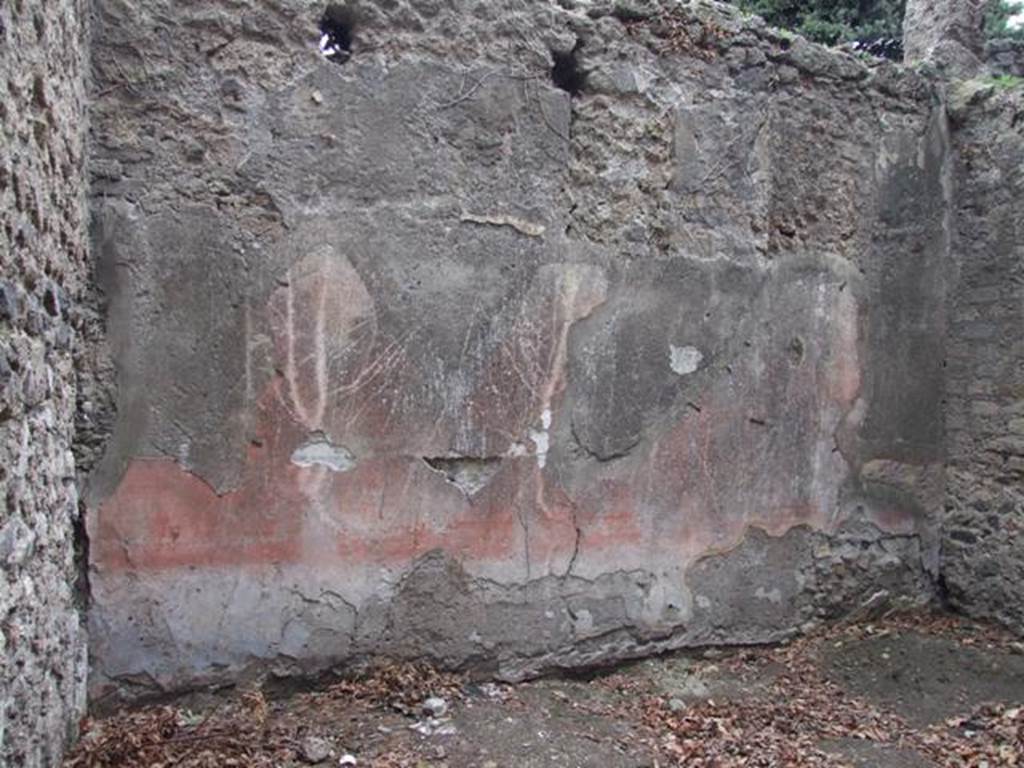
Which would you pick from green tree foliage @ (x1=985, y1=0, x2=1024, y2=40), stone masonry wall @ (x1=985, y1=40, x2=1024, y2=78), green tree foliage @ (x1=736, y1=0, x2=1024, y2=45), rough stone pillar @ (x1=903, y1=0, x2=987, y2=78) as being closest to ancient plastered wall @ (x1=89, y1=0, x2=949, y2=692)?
rough stone pillar @ (x1=903, y1=0, x2=987, y2=78)

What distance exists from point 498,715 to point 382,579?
2.21ft

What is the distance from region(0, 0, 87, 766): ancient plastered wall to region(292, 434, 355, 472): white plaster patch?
76 centimetres

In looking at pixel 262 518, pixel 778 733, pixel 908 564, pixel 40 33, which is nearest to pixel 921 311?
pixel 908 564

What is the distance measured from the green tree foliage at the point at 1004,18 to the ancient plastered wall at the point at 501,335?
9.52 metres

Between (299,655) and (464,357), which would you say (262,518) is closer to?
(299,655)

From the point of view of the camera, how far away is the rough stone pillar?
4988 mm

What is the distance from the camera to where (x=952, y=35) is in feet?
16.5

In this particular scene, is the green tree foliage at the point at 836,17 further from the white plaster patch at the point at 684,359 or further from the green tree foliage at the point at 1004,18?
the white plaster patch at the point at 684,359

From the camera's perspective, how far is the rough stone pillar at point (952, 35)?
4988mm

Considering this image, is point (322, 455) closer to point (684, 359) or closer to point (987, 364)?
point (684, 359)

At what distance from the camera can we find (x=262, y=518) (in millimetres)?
3271

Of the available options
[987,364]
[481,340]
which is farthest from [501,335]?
[987,364]

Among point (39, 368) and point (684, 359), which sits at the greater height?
point (684, 359)

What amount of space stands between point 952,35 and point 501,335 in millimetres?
3343
